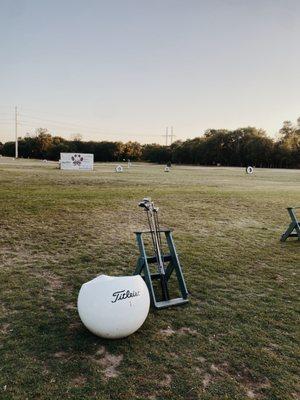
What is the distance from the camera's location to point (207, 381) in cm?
438

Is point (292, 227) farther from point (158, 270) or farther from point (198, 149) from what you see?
point (198, 149)

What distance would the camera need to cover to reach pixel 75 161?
165 ft

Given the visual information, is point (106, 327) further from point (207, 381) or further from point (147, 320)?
point (207, 381)

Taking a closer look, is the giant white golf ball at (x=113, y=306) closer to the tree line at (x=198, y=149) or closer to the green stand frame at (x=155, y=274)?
the green stand frame at (x=155, y=274)

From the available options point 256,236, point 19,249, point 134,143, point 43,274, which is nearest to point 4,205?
point 19,249

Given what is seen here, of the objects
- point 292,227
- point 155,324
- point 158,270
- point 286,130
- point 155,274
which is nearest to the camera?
point 155,324

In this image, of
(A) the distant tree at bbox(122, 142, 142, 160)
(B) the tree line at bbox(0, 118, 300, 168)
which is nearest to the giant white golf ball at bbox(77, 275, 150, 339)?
(B) the tree line at bbox(0, 118, 300, 168)

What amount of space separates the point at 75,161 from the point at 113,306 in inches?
1842

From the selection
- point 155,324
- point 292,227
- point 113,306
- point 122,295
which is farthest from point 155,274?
point 292,227

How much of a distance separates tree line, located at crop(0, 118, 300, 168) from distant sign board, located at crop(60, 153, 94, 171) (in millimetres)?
74293

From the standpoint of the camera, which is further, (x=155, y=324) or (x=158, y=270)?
(x=158, y=270)

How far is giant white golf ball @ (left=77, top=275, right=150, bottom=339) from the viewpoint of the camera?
495 centimetres

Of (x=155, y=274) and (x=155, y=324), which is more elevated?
(x=155, y=274)

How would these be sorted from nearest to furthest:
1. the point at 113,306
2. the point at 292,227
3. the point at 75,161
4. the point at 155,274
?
the point at 113,306 → the point at 155,274 → the point at 292,227 → the point at 75,161
